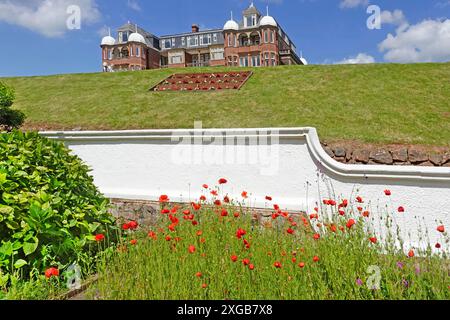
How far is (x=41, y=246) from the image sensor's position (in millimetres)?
3422

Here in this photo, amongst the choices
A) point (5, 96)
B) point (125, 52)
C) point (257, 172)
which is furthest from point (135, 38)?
point (257, 172)

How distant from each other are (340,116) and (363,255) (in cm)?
786

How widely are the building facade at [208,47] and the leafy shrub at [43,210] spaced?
181 ft

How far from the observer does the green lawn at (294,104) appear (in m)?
9.58

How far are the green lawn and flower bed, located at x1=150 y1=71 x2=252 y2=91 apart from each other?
27.3 inches

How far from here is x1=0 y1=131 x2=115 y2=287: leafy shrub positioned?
3.27 m

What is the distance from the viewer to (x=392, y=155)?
315 inches

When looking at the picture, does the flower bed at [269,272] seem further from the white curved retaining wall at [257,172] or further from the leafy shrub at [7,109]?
the leafy shrub at [7,109]

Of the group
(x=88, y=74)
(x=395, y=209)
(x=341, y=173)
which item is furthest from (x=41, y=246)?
(x=88, y=74)

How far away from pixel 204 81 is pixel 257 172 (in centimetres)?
1102

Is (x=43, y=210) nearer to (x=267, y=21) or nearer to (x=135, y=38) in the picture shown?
(x=267, y=21)

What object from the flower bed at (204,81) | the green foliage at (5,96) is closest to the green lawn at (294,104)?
the flower bed at (204,81)

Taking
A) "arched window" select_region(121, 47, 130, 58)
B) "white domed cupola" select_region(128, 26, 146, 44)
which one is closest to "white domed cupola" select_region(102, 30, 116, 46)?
"arched window" select_region(121, 47, 130, 58)

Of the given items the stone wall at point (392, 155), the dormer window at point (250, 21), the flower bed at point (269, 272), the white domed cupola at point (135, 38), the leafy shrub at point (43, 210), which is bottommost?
the flower bed at point (269, 272)
